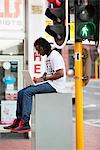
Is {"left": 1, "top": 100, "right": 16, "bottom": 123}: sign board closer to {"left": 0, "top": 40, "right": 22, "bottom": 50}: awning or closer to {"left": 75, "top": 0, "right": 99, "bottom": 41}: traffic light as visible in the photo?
{"left": 0, "top": 40, "right": 22, "bottom": 50}: awning

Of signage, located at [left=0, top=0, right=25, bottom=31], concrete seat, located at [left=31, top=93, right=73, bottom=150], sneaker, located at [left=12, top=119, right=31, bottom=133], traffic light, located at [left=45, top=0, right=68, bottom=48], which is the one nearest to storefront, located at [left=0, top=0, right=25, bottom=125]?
signage, located at [left=0, top=0, right=25, bottom=31]

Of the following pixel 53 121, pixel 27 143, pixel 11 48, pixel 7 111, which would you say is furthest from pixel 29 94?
pixel 11 48

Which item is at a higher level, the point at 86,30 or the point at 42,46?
the point at 86,30

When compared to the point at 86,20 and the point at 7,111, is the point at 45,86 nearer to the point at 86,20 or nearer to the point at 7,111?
→ the point at 86,20

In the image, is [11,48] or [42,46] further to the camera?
[11,48]

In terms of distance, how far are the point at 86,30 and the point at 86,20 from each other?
14cm

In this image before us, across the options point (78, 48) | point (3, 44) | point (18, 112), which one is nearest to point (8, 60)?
point (3, 44)

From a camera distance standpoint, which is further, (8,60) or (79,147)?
(8,60)

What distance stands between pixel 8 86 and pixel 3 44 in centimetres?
107

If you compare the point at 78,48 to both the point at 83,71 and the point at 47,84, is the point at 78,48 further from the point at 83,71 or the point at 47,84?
the point at 47,84

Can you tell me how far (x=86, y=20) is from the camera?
554 centimetres

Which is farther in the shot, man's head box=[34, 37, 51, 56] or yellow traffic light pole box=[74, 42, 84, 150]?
man's head box=[34, 37, 51, 56]

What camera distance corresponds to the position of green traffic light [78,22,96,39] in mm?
5559

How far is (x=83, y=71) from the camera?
581 centimetres
